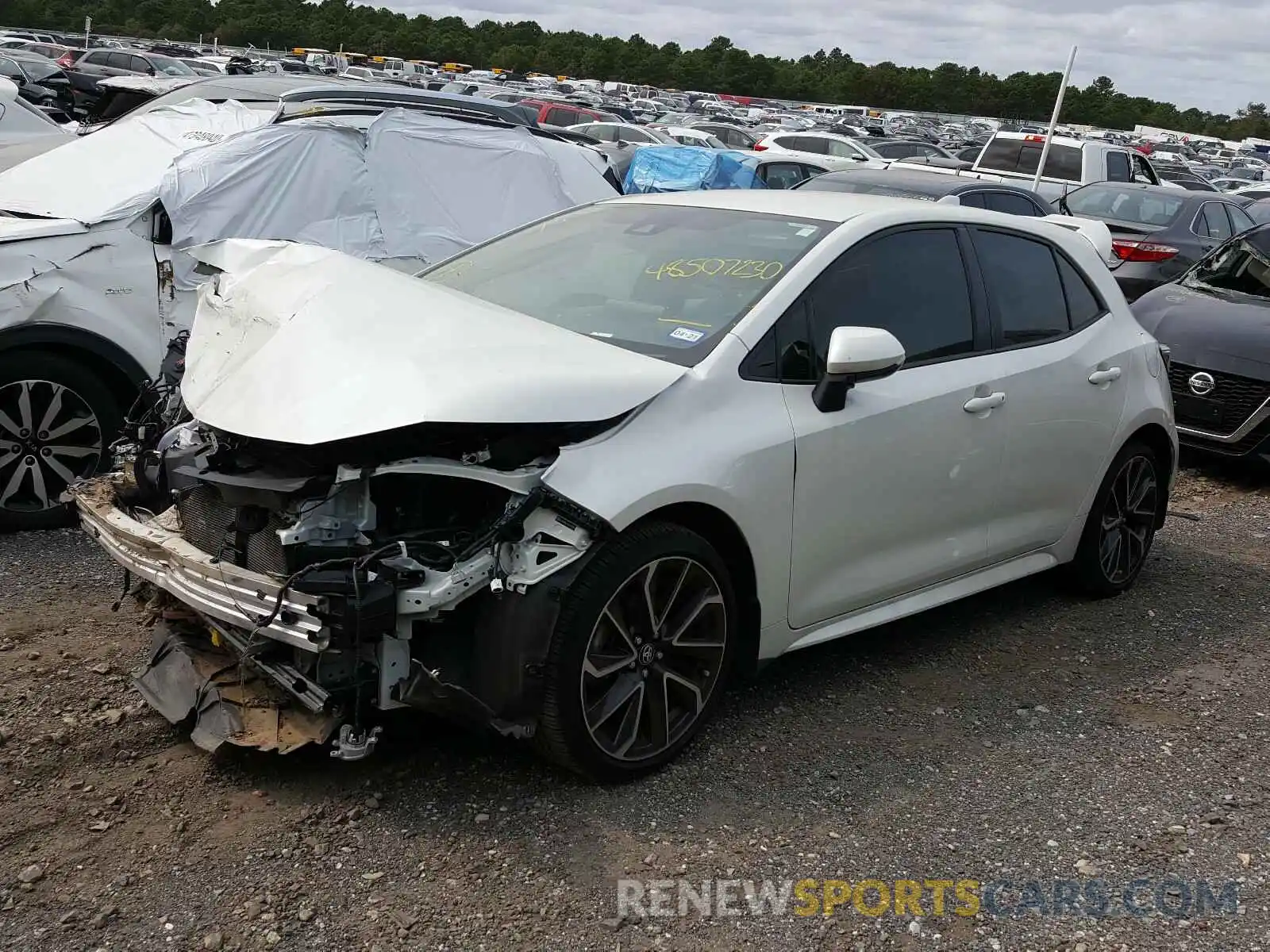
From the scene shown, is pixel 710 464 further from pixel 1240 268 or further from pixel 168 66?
pixel 168 66

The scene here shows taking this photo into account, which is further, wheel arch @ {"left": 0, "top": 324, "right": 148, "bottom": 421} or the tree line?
the tree line

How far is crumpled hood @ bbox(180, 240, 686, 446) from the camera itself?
335 cm

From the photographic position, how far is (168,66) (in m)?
32.1

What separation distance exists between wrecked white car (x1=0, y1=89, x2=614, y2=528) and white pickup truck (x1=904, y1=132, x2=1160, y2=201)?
10.8 metres

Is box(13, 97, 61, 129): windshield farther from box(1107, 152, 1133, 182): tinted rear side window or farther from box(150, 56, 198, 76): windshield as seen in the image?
box(150, 56, 198, 76): windshield

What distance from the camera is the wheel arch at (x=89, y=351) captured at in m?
5.46

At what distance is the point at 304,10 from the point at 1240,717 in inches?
3633

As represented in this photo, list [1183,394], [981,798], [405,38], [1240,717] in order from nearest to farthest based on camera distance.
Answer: [981,798] → [1240,717] → [1183,394] → [405,38]

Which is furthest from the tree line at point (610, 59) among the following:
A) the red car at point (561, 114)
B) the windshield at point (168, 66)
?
A: the red car at point (561, 114)

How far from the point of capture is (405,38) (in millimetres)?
86625

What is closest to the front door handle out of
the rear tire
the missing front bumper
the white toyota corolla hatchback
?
the white toyota corolla hatchback

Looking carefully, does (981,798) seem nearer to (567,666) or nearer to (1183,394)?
(567,666)

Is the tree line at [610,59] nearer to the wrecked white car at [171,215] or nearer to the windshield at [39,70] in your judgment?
the windshield at [39,70]

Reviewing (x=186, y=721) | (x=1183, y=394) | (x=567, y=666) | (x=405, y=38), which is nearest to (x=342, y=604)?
(x=567, y=666)
